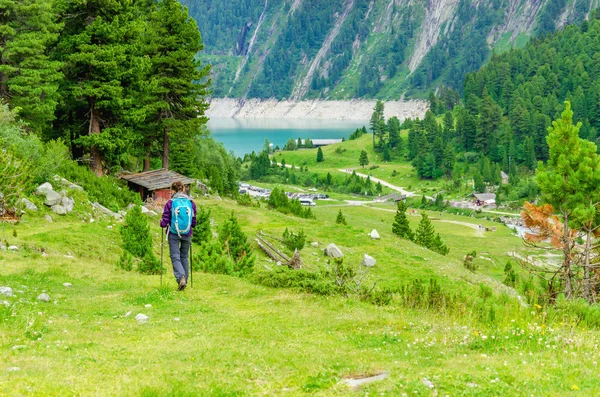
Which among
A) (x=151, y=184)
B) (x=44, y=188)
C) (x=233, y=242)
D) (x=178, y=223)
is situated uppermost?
(x=178, y=223)

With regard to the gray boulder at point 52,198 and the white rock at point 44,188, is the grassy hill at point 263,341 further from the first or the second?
the white rock at point 44,188

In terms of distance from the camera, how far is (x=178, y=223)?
14375 millimetres

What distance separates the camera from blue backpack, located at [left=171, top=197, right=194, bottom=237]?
14.3m

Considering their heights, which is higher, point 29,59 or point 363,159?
point 29,59

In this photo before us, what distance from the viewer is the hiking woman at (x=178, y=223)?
14.3m

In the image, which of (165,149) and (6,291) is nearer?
(6,291)

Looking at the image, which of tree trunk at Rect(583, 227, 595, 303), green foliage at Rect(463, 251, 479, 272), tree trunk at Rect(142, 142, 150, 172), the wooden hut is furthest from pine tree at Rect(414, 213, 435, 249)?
tree trunk at Rect(583, 227, 595, 303)

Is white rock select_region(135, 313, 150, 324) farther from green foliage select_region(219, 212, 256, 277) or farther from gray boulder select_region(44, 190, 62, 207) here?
gray boulder select_region(44, 190, 62, 207)

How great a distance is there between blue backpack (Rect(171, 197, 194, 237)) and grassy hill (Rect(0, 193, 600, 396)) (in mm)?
1658

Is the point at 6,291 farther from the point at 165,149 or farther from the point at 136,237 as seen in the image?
the point at 165,149

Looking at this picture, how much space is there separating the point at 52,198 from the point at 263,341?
72.1 ft

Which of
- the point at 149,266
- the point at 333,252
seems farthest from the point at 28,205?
the point at 333,252

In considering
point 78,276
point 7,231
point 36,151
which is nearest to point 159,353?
point 78,276

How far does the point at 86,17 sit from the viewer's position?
39375 mm
